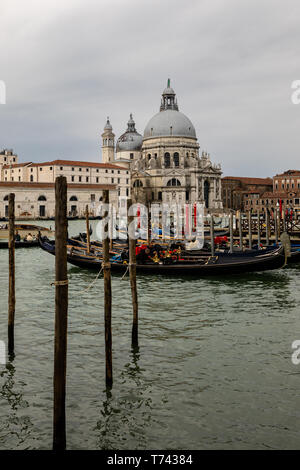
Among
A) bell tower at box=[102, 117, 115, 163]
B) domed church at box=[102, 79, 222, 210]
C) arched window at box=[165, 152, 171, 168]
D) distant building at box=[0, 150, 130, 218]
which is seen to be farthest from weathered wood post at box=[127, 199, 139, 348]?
bell tower at box=[102, 117, 115, 163]

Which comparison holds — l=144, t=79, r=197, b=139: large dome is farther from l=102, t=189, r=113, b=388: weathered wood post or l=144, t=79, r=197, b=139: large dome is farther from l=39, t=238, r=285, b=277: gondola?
l=102, t=189, r=113, b=388: weathered wood post

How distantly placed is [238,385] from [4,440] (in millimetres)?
3251

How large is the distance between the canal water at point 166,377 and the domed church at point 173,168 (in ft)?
224

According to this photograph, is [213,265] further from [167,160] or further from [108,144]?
[108,144]

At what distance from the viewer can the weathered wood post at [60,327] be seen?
532 centimetres

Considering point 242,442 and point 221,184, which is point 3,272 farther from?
point 221,184

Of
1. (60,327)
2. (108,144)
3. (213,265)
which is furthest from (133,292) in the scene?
(108,144)

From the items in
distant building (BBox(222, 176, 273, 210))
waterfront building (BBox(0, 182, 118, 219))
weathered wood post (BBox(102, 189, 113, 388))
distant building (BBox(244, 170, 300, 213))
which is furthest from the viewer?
distant building (BBox(222, 176, 273, 210))

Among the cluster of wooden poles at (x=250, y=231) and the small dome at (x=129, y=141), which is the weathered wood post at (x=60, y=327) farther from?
the small dome at (x=129, y=141)

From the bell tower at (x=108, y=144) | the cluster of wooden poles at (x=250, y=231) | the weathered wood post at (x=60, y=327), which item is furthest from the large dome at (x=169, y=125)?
the weathered wood post at (x=60, y=327)

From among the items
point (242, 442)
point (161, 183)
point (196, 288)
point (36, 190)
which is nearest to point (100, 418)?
point (242, 442)

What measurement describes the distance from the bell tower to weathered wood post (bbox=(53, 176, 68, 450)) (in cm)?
9597

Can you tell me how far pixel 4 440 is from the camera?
221 inches

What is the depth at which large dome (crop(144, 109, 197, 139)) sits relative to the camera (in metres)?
83.4
